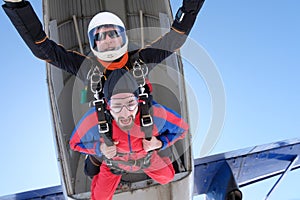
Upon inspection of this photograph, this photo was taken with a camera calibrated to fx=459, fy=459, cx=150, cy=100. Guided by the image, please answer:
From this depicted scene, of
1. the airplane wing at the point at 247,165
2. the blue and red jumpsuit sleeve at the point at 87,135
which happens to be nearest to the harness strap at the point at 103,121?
the blue and red jumpsuit sleeve at the point at 87,135

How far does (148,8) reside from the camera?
275 inches

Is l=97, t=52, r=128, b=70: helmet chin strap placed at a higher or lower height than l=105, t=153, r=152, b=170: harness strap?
higher

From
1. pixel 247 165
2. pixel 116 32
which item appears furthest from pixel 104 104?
pixel 247 165

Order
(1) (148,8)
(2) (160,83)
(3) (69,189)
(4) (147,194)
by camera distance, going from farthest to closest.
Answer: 1. (1) (148,8)
2. (2) (160,83)
3. (3) (69,189)
4. (4) (147,194)

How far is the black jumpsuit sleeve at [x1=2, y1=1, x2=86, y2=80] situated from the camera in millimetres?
3271

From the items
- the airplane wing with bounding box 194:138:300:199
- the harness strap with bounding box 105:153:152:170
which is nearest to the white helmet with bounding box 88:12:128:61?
the harness strap with bounding box 105:153:152:170

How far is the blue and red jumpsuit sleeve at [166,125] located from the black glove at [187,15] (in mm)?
708

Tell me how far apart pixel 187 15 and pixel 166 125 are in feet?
3.18

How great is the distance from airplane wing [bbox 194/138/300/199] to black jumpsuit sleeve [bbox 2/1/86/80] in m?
4.01

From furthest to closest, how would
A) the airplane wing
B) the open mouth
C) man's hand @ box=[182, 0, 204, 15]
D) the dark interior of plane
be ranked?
the airplane wing < the dark interior of plane < the open mouth < man's hand @ box=[182, 0, 204, 15]

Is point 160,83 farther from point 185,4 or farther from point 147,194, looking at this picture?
point 185,4

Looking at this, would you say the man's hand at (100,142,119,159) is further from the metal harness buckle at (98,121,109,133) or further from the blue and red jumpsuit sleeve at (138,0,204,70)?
the blue and red jumpsuit sleeve at (138,0,204,70)

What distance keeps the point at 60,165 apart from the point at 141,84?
83.4 inches

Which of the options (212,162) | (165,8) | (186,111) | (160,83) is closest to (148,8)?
(165,8)
